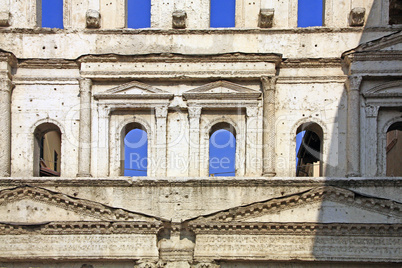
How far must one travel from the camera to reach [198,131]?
19.2 metres

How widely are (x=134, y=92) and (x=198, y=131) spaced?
5.69ft

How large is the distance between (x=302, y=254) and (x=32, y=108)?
23.1 feet

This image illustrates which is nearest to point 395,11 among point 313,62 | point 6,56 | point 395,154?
point 395,154

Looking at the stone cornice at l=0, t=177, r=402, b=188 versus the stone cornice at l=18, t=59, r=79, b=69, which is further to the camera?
the stone cornice at l=18, t=59, r=79, b=69

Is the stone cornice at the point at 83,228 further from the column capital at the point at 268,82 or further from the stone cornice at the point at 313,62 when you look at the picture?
the stone cornice at the point at 313,62

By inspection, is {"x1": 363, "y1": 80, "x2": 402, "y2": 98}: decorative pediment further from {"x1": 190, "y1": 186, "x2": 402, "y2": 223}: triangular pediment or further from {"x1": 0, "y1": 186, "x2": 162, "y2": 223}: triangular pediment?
{"x1": 0, "y1": 186, "x2": 162, "y2": 223}: triangular pediment


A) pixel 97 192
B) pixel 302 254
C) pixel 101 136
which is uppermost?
pixel 101 136

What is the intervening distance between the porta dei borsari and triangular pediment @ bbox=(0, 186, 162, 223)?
0.10ft

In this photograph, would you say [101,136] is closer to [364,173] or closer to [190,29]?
[190,29]

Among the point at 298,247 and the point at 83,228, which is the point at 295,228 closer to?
the point at 298,247

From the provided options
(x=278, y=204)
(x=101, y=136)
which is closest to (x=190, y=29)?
(x=101, y=136)

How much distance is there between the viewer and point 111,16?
20.1 meters

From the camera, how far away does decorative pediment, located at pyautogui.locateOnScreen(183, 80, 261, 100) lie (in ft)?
63.2

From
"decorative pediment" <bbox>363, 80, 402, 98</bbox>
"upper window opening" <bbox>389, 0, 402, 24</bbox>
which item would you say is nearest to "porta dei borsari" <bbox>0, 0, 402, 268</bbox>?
"decorative pediment" <bbox>363, 80, 402, 98</bbox>
